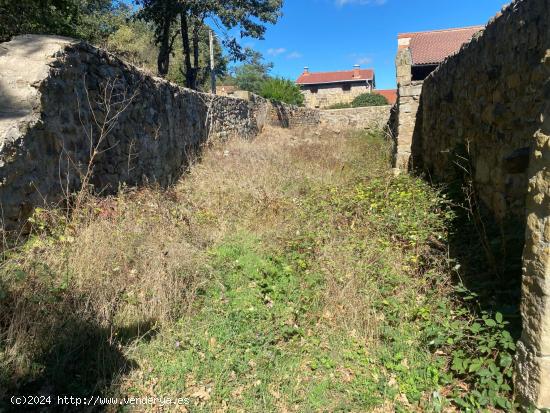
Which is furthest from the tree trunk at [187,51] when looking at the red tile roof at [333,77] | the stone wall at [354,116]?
the red tile roof at [333,77]

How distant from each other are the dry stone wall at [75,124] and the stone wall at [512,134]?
3.49 metres

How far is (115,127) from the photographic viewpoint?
4.78 m

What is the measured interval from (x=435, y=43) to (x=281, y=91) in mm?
8561

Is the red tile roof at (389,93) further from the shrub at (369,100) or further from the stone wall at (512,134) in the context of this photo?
the stone wall at (512,134)

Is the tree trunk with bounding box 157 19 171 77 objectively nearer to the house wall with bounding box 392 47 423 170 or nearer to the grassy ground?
the house wall with bounding box 392 47 423 170

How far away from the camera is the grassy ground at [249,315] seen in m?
2.24

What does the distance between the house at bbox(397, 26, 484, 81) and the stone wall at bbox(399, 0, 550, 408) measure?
43.0ft

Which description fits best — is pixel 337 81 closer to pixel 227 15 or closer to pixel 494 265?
pixel 227 15

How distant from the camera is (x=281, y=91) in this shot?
2227cm

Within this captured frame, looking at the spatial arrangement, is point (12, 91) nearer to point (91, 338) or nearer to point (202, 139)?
point (91, 338)

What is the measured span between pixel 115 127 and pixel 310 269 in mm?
3116

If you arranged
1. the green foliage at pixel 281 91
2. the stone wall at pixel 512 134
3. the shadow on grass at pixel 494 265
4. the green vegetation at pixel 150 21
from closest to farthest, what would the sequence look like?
the stone wall at pixel 512 134 < the shadow on grass at pixel 494 265 < the green vegetation at pixel 150 21 < the green foliage at pixel 281 91

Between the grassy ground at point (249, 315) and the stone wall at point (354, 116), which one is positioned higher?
the stone wall at point (354, 116)

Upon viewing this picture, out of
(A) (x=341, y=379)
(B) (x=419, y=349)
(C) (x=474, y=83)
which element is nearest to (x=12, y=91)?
(A) (x=341, y=379)
